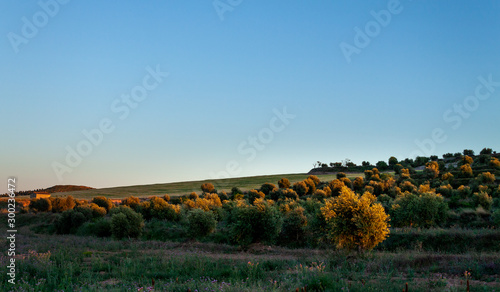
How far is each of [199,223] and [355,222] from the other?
18.8 metres

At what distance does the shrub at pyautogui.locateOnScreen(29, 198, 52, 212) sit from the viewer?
55.5 meters

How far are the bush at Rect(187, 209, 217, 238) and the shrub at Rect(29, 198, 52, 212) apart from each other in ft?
115

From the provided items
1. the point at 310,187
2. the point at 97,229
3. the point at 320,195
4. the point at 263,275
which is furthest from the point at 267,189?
the point at 263,275

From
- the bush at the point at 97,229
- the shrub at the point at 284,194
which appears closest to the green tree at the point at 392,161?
the shrub at the point at 284,194

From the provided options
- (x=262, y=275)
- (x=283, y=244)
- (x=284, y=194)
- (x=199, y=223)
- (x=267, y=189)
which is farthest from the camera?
(x=267, y=189)

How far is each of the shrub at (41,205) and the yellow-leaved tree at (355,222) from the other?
52.8m

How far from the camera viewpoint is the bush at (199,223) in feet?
110

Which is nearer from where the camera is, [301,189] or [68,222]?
[68,222]

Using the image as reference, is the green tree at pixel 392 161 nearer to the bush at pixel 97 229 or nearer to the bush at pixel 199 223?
the bush at pixel 199 223

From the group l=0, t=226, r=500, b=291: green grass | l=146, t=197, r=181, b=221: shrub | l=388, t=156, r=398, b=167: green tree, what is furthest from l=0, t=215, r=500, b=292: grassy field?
l=388, t=156, r=398, b=167: green tree

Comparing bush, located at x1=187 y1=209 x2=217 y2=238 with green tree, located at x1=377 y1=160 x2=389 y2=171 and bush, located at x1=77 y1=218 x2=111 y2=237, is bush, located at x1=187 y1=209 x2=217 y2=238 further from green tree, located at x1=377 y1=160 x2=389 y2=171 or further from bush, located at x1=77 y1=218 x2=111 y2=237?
green tree, located at x1=377 y1=160 x2=389 y2=171

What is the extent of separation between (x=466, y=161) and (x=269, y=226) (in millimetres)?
72673

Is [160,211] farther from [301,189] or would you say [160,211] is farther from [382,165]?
[382,165]

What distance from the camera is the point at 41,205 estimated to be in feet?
182
